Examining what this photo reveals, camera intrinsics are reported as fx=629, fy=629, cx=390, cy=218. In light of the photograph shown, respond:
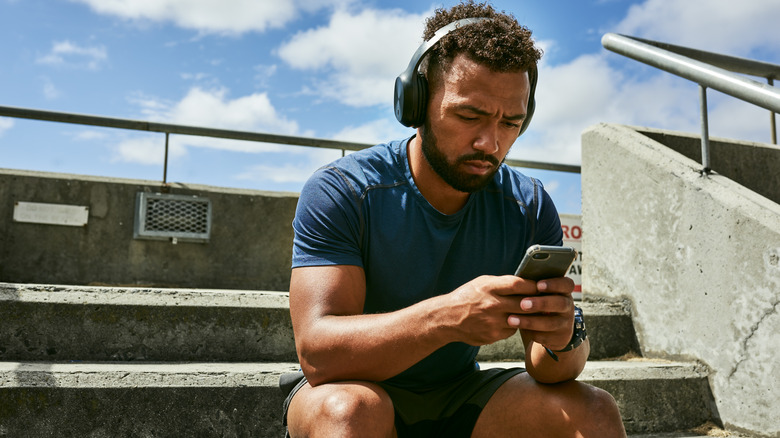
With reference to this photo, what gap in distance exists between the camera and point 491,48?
165cm

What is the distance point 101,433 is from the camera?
2205 millimetres

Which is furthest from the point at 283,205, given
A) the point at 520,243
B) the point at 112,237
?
the point at 520,243

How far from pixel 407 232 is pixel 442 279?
17 cm

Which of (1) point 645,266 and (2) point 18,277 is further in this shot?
(2) point 18,277

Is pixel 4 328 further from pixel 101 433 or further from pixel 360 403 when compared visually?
pixel 360 403

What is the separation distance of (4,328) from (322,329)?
1839 mm

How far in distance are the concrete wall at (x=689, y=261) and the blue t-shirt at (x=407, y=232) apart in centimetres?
125

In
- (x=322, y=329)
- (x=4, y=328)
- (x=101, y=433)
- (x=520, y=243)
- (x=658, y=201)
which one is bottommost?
(x=101, y=433)

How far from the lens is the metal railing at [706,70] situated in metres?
2.52

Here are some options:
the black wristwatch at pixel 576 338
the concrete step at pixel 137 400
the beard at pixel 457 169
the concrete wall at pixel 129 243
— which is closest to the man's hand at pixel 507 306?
the black wristwatch at pixel 576 338

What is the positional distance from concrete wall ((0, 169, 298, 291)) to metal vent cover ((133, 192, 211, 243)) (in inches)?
1.8

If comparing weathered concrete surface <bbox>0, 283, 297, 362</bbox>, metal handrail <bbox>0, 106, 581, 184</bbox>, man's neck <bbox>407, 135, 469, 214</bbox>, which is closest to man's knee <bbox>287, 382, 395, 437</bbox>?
man's neck <bbox>407, 135, 469, 214</bbox>

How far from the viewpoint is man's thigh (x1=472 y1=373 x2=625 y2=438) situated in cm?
152

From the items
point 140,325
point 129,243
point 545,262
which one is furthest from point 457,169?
point 129,243
